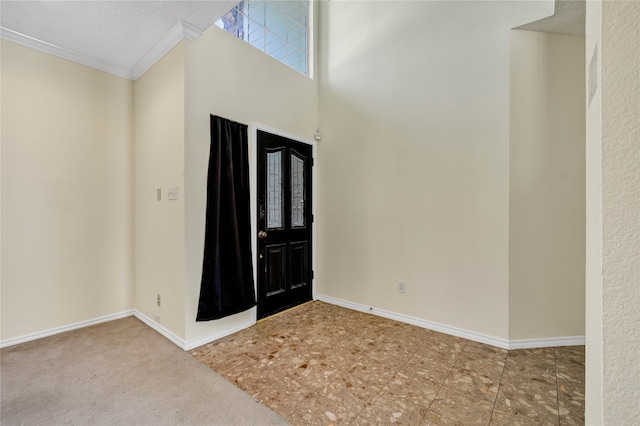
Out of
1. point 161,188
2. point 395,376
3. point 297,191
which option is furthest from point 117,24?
point 395,376

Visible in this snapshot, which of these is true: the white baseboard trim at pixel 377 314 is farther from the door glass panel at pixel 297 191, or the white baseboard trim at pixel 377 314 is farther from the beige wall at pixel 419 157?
the door glass panel at pixel 297 191

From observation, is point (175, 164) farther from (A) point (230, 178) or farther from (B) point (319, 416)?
(B) point (319, 416)

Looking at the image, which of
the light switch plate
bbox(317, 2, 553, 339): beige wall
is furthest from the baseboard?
the light switch plate

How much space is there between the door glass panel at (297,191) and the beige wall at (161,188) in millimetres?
1340

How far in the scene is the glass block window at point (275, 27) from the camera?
3020 mm

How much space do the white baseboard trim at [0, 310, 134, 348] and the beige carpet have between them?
74 millimetres

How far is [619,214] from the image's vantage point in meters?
0.65

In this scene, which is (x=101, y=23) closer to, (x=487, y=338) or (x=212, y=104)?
(x=212, y=104)

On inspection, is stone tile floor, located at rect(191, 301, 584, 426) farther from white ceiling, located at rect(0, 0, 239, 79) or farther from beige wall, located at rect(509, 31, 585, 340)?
white ceiling, located at rect(0, 0, 239, 79)

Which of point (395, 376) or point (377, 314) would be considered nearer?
point (395, 376)

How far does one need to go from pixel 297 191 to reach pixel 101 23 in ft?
7.63

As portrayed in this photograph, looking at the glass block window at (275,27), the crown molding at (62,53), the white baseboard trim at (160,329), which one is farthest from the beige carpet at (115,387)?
the glass block window at (275,27)

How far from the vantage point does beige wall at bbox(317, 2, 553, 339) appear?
2.50m

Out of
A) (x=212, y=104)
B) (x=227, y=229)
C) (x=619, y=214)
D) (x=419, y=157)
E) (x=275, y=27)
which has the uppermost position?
(x=275, y=27)
